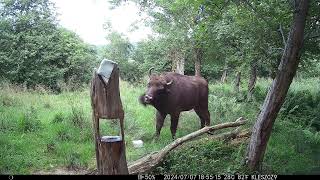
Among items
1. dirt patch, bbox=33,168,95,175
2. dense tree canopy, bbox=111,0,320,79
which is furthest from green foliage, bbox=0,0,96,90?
dirt patch, bbox=33,168,95,175

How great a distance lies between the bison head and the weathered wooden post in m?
5.08

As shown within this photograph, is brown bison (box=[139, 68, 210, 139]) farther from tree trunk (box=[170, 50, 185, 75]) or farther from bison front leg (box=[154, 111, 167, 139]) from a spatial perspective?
tree trunk (box=[170, 50, 185, 75])

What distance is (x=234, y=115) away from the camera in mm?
11938

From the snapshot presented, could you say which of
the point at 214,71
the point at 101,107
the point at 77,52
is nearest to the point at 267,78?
the point at 214,71

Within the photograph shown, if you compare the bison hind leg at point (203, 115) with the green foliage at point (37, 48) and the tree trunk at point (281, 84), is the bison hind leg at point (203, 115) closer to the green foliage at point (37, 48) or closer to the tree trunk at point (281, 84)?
the tree trunk at point (281, 84)

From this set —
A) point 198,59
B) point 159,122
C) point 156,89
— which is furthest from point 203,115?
point 198,59

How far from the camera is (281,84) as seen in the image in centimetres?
651

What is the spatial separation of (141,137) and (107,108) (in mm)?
5296

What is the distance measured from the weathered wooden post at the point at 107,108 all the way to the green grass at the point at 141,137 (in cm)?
225

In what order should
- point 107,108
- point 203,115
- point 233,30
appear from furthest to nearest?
point 233,30 < point 203,115 < point 107,108

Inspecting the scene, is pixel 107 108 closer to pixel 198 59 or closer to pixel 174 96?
pixel 174 96

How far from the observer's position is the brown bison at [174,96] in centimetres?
1034

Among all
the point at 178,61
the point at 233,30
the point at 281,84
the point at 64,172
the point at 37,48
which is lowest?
the point at 64,172

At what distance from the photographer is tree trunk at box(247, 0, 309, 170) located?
21.1 ft
